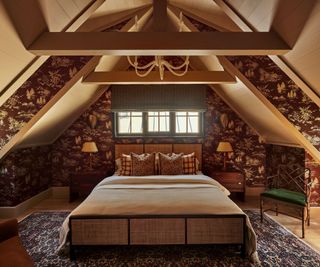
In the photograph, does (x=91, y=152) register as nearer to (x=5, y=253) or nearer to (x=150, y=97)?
(x=150, y=97)

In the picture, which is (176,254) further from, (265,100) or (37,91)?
(37,91)

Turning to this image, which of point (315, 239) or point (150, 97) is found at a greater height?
point (150, 97)

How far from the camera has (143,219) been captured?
2850 mm

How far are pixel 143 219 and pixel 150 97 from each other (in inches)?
118

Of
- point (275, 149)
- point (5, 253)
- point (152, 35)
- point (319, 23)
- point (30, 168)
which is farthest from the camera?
point (275, 149)

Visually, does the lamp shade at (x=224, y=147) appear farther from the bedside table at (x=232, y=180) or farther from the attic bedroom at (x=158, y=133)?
the bedside table at (x=232, y=180)

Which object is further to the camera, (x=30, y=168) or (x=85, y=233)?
(x=30, y=168)

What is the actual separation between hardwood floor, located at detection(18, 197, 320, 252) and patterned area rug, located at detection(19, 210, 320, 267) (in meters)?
0.21

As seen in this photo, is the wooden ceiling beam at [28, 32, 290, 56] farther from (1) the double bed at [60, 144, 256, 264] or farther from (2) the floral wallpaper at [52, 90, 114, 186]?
(2) the floral wallpaper at [52, 90, 114, 186]

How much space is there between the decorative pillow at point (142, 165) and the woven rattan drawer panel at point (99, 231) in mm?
1842

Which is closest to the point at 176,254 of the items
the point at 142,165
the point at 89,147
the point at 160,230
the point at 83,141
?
the point at 160,230

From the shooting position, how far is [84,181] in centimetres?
499

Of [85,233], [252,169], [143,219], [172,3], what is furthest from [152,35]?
[252,169]

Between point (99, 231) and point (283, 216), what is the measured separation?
3112 millimetres
